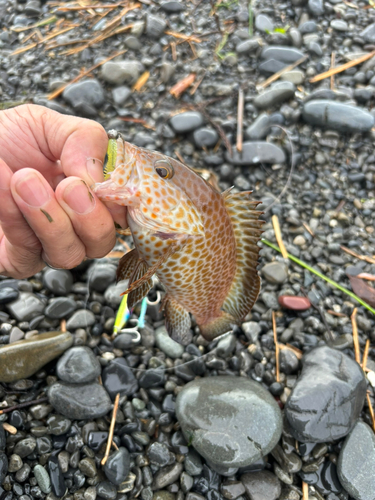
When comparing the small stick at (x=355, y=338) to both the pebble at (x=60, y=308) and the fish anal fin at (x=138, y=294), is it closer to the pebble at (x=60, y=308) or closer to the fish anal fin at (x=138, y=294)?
the fish anal fin at (x=138, y=294)

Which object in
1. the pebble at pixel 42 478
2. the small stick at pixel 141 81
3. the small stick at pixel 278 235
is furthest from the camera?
the small stick at pixel 141 81

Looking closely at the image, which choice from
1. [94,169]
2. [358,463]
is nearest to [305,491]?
[358,463]

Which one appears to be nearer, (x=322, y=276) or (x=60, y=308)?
(x=60, y=308)

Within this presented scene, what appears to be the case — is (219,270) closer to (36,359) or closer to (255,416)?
(255,416)

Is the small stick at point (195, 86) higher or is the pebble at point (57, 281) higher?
the small stick at point (195, 86)

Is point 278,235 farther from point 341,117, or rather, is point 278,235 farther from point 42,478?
point 42,478

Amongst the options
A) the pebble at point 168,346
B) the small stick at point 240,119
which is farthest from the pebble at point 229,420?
the small stick at point 240,119
